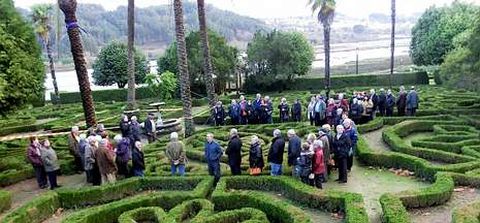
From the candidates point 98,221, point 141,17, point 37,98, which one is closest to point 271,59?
point 37,98

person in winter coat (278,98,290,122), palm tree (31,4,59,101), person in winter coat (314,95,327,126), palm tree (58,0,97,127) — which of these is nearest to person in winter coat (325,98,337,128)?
person in winter coat (314,95,327,126)

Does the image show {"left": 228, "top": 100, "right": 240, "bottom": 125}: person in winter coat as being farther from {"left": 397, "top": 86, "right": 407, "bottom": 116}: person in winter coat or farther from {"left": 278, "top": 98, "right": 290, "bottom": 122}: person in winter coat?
{"left": 397, "top": 86, "right": 407, "bottom": 116}: person in winter coat

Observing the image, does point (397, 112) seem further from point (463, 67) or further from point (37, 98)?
point (37, 98)

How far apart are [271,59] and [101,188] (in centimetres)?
3017

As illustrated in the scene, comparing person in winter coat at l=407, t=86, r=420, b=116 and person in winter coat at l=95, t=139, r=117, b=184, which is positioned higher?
person in winter coat at l=407, t=86, r=420, b=116

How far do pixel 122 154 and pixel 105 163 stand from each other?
638mm

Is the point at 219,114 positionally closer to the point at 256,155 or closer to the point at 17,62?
the point at 17,62

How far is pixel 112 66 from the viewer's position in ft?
167

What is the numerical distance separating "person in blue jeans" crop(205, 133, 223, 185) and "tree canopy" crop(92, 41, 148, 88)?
36.7 metres

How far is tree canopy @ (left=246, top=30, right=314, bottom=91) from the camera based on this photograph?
4347 centimetres

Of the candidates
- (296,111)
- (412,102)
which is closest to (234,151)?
(296,111)

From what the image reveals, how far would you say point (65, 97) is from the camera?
173 ft

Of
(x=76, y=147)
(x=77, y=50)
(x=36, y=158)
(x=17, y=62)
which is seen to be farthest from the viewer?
(x=77, y=50)

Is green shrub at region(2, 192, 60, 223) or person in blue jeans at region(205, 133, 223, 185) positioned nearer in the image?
green shrub at region(2, 192, 60, 223)
